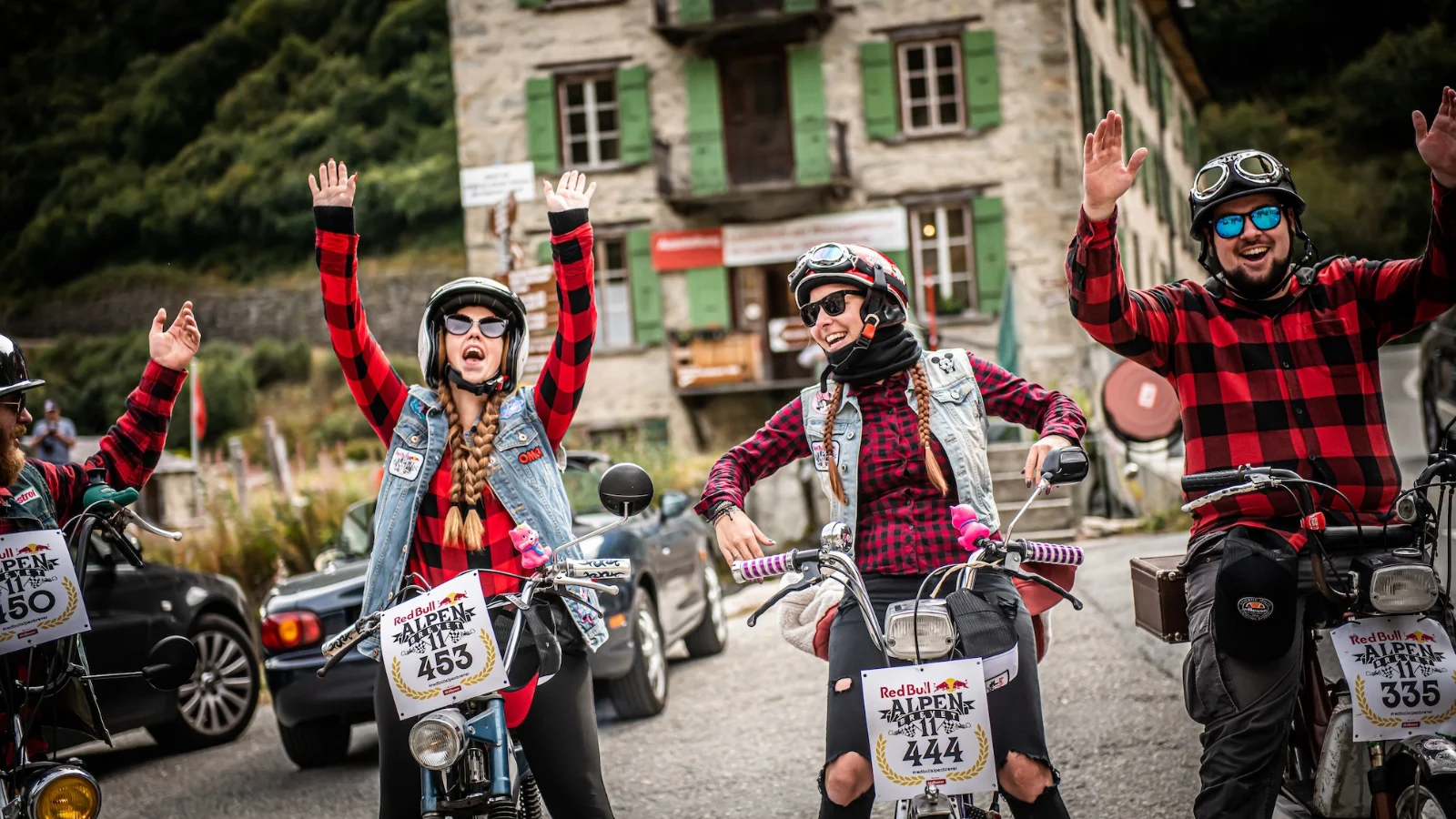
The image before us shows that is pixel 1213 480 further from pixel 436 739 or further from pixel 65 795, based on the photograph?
pixel 65 795

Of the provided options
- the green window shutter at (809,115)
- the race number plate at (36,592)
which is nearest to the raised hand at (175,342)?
the race number plate at (36,592)

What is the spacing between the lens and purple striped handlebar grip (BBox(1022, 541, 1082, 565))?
367 cm

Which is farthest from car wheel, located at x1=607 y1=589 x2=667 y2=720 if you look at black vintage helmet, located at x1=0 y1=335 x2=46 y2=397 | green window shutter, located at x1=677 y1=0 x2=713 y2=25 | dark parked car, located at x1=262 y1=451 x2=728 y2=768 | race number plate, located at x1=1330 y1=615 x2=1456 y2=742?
green window shutter, located at x1=677 y1=0 x2=713 y2=25

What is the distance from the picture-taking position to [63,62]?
51781 millimetres

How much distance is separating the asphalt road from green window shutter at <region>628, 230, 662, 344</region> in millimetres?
16558

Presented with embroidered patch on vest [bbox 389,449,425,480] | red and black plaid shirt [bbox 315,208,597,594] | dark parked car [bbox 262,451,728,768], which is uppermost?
red and black plaid shirt [bbox 315,208,597,594]

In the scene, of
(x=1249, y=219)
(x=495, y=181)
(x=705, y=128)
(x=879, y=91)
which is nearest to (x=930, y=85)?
(x=879, y=91)

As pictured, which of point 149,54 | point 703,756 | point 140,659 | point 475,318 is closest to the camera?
point 475,318

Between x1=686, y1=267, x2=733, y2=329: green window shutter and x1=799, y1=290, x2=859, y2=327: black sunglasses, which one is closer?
x1=799, y1=290, x2=859, y2=327: black sunglasses

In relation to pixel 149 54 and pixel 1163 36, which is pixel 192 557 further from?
pixel 149 54

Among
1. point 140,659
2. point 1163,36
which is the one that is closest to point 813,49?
point 1163,36

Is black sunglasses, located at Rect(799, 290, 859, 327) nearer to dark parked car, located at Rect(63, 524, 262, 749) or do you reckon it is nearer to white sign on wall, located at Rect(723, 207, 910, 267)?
dark parked car, located at Rect(63, 524, 262, 749)

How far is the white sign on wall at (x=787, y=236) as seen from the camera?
26391 millimetres

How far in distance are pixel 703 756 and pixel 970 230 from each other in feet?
64.6
